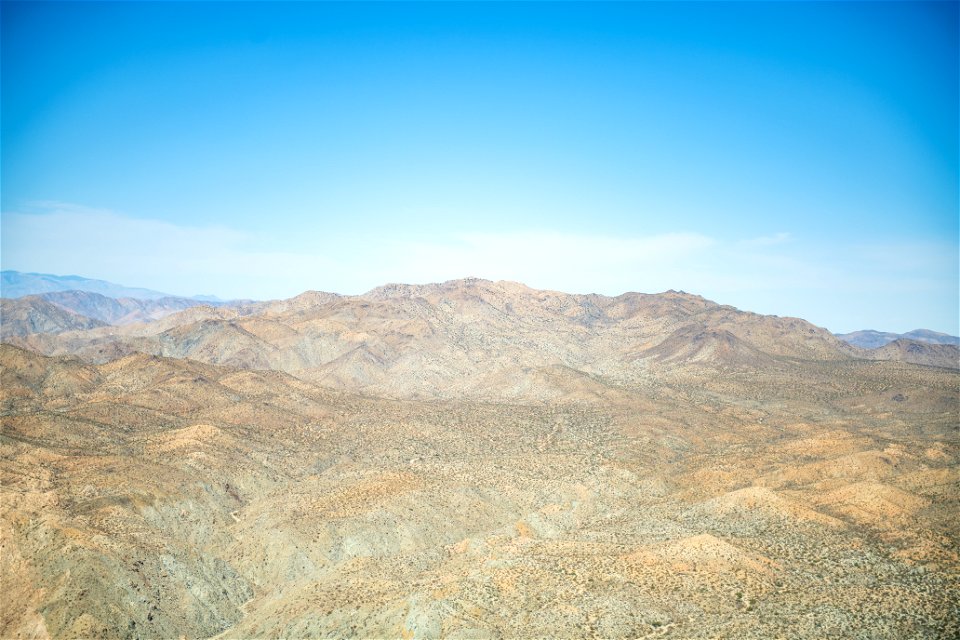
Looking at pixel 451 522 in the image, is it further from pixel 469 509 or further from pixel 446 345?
pixel 446 345

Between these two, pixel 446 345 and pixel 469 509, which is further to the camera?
pixel 446 345

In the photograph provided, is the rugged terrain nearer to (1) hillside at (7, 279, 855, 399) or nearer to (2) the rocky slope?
(2) the rocky slope

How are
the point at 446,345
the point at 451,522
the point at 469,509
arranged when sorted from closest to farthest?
1. the point at 451,522
2. the point at 469,509
3. the point at 446,345

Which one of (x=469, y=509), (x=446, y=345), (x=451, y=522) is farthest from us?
(x=446, y=345)

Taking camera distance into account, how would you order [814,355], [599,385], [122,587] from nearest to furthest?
[122,587]
[599,385]
[814,355]

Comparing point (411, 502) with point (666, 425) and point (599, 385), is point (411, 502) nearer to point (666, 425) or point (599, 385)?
point (666, 425)

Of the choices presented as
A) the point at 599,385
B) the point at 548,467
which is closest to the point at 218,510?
the point at 548,467

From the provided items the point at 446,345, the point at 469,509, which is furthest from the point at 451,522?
the point at 446,345

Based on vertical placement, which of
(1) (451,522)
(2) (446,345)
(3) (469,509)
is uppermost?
(2) (446,345)

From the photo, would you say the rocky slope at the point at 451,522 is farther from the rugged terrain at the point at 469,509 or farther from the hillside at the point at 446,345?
the hillside at the point at 446,345
